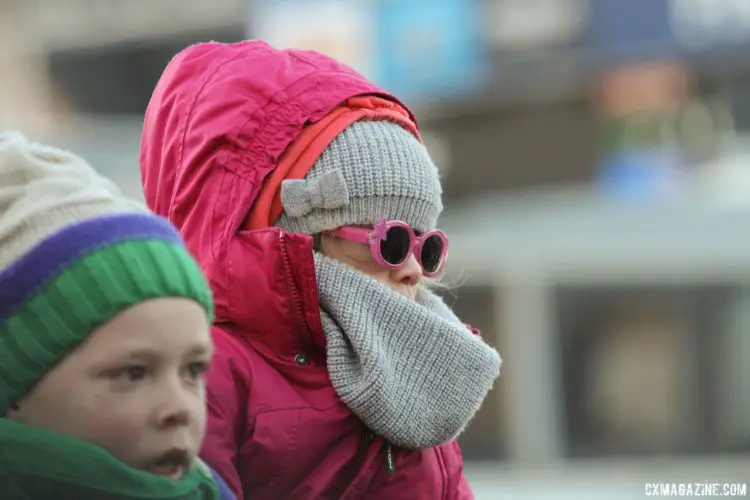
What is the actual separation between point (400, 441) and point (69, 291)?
1.98 feet

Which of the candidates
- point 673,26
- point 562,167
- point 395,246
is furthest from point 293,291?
point 562,167

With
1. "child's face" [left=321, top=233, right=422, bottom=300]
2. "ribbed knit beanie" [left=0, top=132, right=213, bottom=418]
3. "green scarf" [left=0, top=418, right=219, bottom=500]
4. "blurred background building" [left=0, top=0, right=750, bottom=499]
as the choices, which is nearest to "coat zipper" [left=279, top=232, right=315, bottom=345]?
"child's face" [left=321, top=233, right=422, bottom=300]

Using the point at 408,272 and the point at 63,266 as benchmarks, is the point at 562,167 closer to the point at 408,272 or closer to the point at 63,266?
the point at 408,272

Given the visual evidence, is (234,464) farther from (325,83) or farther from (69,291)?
(325,83)

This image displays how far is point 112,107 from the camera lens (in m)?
11.5

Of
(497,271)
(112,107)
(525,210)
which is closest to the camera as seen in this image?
(497,271)

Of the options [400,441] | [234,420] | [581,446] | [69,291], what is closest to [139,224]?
[69,291]

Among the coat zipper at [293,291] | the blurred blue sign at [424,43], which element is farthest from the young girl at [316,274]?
the blurred blue sign at [424,43]

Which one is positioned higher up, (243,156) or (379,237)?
(243,156)

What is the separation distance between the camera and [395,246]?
1667 mm

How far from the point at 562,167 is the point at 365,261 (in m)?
8.72

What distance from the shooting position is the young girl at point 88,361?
3.76 ft

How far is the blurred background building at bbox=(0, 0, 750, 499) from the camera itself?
22.4ft

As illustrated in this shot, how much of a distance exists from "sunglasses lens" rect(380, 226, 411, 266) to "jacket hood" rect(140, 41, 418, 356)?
133 millimetres
